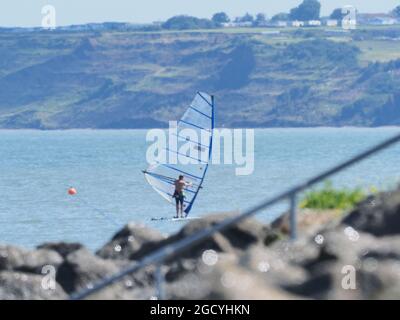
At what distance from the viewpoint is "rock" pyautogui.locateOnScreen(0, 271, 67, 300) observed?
58.7 feet

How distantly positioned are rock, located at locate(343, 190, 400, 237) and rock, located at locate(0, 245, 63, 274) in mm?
6633

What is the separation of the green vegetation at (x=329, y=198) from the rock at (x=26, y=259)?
11.6ft

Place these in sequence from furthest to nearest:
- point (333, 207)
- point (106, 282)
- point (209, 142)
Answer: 1. point (209, 142)
2. point (333, 207)
3. point (106, 282)

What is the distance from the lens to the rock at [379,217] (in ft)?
39.6

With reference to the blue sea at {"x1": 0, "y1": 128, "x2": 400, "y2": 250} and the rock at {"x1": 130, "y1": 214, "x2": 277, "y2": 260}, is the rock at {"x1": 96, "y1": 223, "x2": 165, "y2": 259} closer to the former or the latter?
the rock at {"x1": 130, "y1": 214, "x2": 277, "y2": 260}

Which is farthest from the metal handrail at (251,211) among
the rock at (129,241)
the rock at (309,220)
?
the rock at (129,241)

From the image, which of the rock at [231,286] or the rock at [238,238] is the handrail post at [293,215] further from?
the rock at [238,238]

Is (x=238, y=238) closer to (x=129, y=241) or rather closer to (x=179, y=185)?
(x=129, y=241)

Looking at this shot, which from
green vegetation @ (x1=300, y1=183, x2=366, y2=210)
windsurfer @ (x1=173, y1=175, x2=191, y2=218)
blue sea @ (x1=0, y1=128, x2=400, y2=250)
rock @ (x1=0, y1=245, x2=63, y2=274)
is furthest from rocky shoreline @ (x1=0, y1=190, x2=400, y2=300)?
windsurfer @ (x1=173, y1=175, x2=191, y2=218)

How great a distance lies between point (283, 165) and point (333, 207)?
10215cm

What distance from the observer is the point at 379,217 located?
12.2 meters
